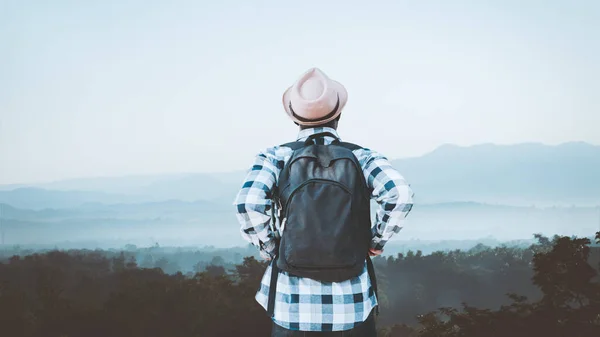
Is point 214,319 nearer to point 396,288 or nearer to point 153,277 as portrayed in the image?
point 153,277

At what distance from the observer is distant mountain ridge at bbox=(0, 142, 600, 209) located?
3480 millimetres

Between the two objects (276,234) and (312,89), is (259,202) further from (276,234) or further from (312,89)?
(312,89)

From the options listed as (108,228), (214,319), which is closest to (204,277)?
(214,319)

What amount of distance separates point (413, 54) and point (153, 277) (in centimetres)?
213

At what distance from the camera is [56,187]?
3.52 metres

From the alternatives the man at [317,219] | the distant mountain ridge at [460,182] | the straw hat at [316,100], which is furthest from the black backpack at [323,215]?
the distant mountain ridge at [460,182]

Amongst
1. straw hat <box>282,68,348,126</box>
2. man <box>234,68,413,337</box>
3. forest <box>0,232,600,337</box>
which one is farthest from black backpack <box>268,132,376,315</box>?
forest <box>0,232,600,337</box>

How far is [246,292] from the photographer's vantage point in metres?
3.16

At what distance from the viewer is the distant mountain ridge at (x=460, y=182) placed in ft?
11.4

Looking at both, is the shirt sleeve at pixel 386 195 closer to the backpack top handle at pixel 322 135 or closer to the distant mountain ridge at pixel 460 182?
the backpack top handle at pixel 322 135

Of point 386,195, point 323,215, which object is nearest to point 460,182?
point 386,195

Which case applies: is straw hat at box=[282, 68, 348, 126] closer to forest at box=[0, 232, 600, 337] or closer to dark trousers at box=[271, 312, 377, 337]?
dark trousers at box=[271, 312, 377, 337]

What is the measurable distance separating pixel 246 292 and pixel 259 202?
1.83 m

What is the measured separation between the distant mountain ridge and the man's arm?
81.0 inches
